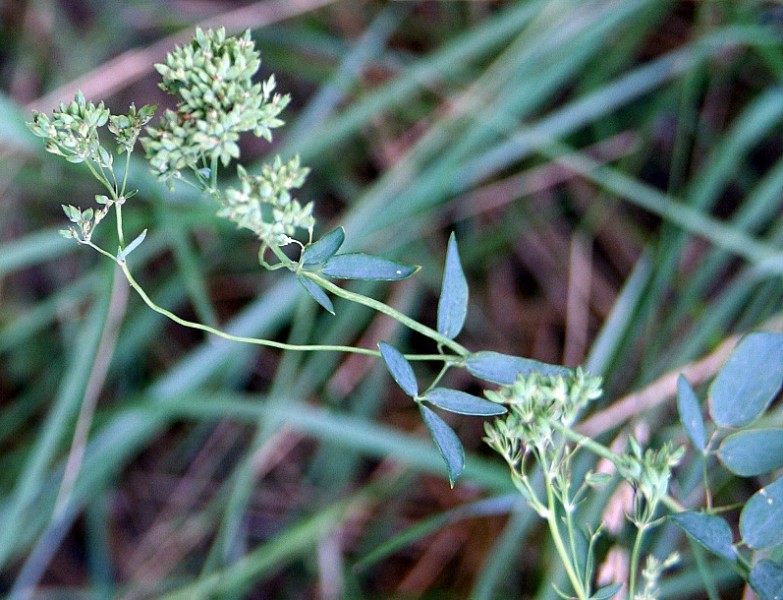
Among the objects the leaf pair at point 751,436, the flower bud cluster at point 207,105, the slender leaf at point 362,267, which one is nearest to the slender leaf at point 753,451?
the leaf pair at point 751,436

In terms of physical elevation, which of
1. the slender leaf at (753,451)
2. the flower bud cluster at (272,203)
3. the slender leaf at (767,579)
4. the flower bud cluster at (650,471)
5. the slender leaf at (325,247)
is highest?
the flower bud cluster at (272,203)

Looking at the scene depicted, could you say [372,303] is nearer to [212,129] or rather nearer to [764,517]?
[212,129]

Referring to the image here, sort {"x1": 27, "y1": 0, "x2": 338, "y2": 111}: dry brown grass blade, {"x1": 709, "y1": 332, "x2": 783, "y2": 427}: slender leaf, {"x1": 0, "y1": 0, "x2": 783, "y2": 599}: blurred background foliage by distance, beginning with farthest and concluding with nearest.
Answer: {"x1": 27, "y1": 0, "x2": 338, "y2": 111}: dry brown grass blade → {"x1": 0, "y1": 0, "x2": 783, "y2": 599}: blurred background foliage → {"x1": 709, "y1": 332, "x2": 783, "y2": 427}: slender leaf

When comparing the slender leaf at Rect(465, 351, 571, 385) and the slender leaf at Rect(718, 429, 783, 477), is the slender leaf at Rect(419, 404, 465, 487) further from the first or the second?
the slender leaf at Rect(718, 429, 783, 477)

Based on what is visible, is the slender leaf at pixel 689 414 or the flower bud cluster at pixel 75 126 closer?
the flower bud cluster at pixel 75 126

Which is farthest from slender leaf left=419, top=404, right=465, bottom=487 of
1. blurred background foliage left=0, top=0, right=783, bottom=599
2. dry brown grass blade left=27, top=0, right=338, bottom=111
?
dry brown grass blade left=27, top=0, right=338, bottom=111

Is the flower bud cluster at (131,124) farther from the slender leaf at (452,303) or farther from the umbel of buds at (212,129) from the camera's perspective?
the slender leaf at (452,303)

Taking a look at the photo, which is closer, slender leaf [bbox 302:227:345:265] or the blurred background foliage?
slender leaf [bbox 302:227:345:265]

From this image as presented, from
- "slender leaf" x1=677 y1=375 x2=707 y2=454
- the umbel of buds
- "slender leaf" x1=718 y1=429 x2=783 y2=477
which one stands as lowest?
"slender leaf" x1=718 y1=429 x2=783 y2=477
